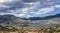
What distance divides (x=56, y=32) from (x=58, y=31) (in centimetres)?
603

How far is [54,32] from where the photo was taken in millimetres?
132750

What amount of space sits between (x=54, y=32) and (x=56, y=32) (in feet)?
4.77

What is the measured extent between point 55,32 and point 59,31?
348cm

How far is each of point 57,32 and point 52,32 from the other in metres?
4.75

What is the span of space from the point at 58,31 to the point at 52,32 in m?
5.21

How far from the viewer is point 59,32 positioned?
428ft

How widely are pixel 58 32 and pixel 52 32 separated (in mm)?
4560

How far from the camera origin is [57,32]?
431 feet

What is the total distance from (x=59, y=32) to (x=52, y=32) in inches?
244

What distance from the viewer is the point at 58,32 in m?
132

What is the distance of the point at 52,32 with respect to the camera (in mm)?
135000

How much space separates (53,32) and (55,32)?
1.36 meters

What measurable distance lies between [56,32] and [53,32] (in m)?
2.30
